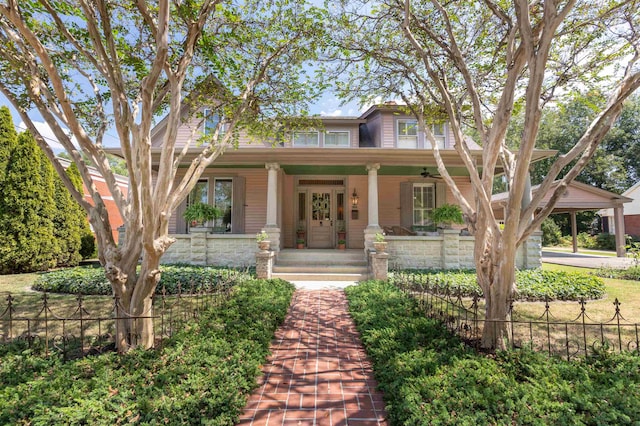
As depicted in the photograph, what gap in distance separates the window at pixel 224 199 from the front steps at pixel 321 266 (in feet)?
9.78

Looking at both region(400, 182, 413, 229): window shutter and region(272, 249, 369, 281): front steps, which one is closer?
region(272, 249, 369, 281): front steps

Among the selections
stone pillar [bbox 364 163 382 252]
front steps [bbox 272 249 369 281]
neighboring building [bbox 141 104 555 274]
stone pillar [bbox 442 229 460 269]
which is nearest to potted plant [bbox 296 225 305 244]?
neighboring building [bbox 141 104 555 274]

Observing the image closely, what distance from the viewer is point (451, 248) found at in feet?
30.7

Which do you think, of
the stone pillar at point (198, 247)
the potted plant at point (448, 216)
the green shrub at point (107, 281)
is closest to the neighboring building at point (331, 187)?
the stone pillar at point (198, 247)

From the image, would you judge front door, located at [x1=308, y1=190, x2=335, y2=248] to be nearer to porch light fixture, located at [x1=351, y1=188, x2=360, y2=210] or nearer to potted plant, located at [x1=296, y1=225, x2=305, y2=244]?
potted plant, located at [x1=296, y1=225, x2=305, y2=244]

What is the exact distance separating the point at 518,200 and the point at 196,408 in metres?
3.89

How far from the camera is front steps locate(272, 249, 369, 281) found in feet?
27.6

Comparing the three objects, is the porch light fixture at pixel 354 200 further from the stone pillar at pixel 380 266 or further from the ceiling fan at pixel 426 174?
the stone pillar at pixel 380 266

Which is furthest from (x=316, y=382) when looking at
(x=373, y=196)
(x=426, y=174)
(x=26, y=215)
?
(x=26, y=215)

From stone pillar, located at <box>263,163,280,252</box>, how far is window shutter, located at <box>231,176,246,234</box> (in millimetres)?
2091

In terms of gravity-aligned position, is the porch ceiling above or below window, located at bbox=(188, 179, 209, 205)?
above

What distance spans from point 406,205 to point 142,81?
33.1 ft

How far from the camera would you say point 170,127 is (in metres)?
3.64

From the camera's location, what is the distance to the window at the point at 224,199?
37.6 ft
